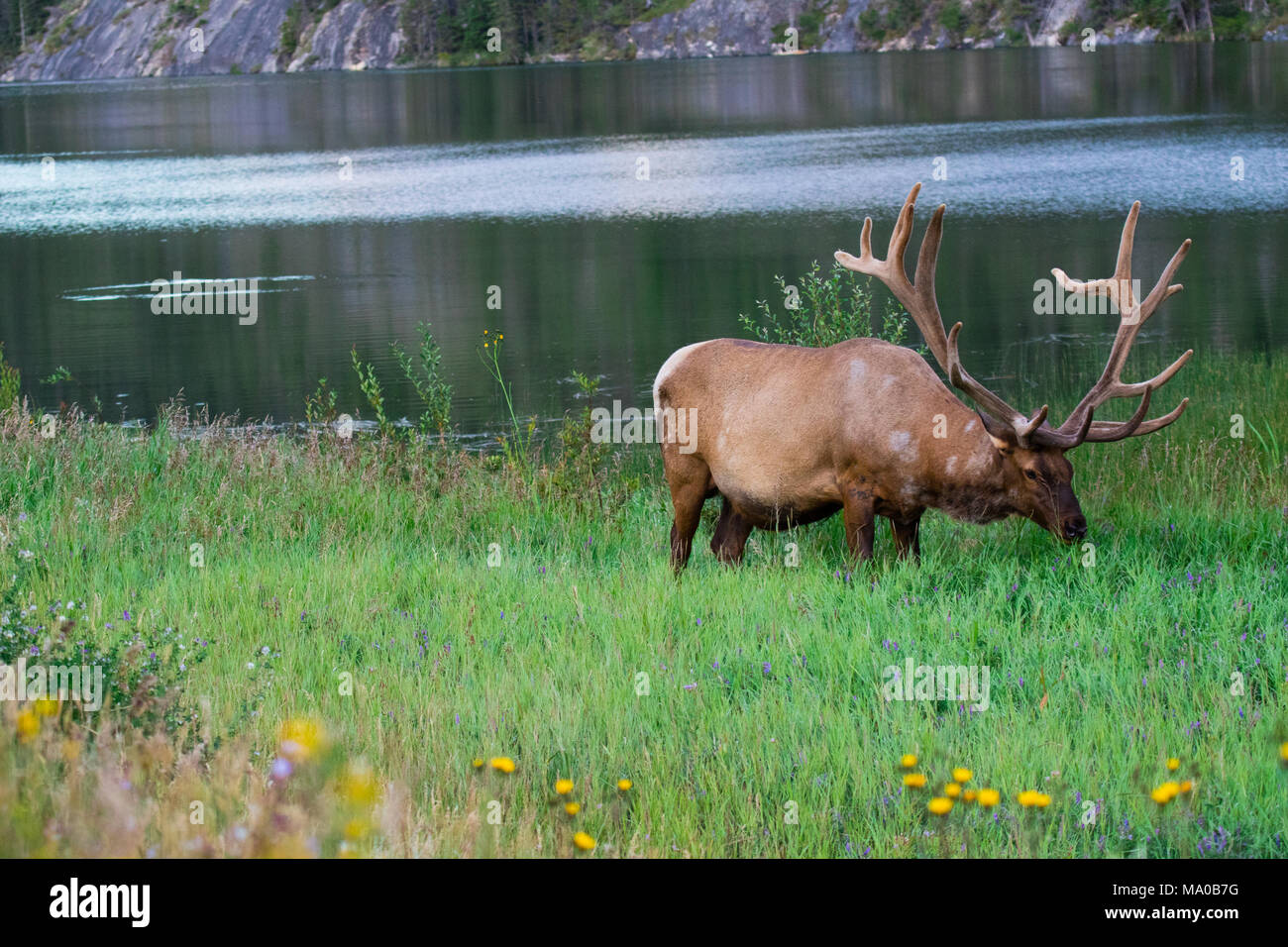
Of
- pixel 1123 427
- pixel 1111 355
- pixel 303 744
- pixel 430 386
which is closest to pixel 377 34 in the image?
pixel 430 386

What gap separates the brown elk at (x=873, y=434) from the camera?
682cm

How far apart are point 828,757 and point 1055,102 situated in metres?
58.4

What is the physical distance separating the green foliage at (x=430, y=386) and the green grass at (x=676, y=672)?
2.35 meters

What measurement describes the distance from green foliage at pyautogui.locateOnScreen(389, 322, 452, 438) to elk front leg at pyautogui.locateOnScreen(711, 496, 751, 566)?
3.70 meters

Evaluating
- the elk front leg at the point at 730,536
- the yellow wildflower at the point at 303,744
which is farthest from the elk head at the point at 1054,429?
the yellow wildflower at the point at 303,744

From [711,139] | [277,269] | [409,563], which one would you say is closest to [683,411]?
[409,563]

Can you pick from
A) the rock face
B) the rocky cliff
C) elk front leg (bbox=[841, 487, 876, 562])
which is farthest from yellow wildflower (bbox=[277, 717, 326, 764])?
the rock face

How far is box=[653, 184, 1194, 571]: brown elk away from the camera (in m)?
6.82

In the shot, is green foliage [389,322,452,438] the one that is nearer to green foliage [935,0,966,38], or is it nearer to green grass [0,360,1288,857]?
green grass [0,360,1288,857]

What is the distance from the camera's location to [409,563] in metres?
7.90

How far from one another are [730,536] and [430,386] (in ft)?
17.9

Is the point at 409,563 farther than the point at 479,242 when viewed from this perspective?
No

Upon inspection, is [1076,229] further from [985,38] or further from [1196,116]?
[985,38]

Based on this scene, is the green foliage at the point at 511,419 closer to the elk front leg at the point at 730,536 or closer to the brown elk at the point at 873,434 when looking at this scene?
the elk front leg at the point at 730,536
